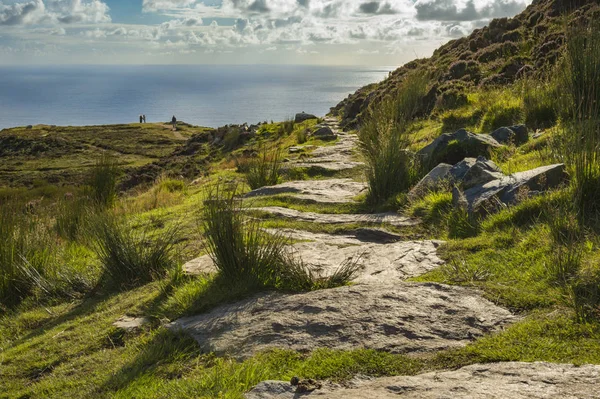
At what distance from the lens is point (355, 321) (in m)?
4.06

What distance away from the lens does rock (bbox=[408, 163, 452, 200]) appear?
8.13m

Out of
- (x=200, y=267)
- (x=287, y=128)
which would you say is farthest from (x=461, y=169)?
(x=287, y=128)

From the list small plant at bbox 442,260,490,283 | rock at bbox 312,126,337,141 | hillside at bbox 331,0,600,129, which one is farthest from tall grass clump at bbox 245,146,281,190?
rock at bbox 312,126,337,141

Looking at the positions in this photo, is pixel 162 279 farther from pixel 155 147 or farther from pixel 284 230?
pixel 155 147

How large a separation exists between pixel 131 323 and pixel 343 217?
12.8 ft

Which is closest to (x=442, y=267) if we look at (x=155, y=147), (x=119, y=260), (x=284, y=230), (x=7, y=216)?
(x=284, y=230)

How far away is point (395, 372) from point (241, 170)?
1289 cm

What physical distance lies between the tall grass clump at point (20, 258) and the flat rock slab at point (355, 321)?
3400 mm

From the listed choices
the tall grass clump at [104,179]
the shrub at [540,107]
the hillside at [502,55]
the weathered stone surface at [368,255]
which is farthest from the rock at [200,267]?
the hillside at [502,55]

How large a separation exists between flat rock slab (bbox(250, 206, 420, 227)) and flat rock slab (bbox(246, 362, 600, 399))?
170 inches

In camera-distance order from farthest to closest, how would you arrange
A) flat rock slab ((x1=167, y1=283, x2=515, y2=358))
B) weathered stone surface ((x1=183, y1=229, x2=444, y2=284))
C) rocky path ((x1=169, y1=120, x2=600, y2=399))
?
weathered stone surface ((x1=183, y1=229, x2=444, y2=284)), flat rock slab ((x1=167, y1=283, x2=515, y2=358)), rocky path ((x1=169, y1=120, x2=600, y2=399))

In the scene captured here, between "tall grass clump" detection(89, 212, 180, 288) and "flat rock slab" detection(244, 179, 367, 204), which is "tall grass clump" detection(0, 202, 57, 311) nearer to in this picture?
"tall grass clump" detection(89, 212, 180, 288)

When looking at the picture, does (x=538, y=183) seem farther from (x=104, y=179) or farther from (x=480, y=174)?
(x=104, y=179)

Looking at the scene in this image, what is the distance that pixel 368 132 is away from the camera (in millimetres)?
11195
